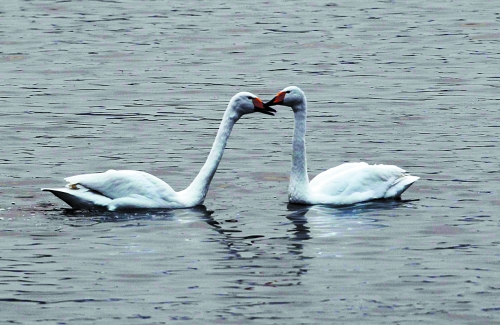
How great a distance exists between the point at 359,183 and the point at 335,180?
0.34 metres

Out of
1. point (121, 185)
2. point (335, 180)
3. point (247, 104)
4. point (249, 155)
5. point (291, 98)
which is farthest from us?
point (249, 155)

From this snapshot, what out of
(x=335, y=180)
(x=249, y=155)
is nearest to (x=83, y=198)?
(x=335, y=180)

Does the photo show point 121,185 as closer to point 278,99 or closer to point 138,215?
point 138,215

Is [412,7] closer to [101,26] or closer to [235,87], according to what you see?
[101,26]

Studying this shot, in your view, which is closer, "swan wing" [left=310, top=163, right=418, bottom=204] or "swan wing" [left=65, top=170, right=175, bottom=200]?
"swan wing" [left=65, top=170, right=175, bottom=200]

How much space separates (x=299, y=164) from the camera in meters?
18.7

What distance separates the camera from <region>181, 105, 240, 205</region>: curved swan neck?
18.1 meters

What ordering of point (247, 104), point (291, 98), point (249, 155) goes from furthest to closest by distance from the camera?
point (249, 155) → point (291, 98) → point (247, 104)

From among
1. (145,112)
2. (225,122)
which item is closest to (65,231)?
(225,122)

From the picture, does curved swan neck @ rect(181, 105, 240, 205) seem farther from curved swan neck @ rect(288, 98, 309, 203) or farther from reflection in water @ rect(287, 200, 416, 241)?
reflection in water @ rect(287, 200, 416, 241)

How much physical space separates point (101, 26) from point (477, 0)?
12841 millimetres

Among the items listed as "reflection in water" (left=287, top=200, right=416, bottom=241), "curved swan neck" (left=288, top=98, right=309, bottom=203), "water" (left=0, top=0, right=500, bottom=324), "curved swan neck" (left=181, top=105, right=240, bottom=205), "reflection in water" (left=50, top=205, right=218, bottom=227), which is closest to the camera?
"water" (left=0, top=0, right=500, bottom=324)

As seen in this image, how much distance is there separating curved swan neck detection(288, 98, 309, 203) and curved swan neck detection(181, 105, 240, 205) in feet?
3.46

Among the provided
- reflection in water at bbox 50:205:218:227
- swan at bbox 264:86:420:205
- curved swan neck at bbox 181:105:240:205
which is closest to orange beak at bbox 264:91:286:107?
swan at bbox 264:86:420:205
